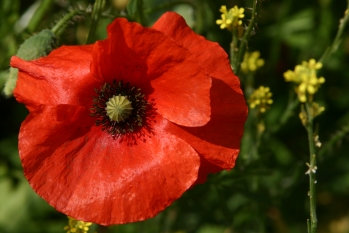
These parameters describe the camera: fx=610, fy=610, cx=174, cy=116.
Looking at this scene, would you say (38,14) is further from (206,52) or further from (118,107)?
(206,52)

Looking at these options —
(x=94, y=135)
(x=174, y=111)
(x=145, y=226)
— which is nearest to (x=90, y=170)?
(x=94, y=135)

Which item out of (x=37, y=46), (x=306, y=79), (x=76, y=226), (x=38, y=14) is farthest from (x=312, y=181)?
(x=38, y=14)

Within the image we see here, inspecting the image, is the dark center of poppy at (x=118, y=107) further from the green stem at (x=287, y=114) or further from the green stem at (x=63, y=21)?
the green stem at (x=287, y=114)

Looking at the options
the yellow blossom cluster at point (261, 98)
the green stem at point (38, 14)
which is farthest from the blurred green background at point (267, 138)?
the yellow blossom cluster at point (261, 98)

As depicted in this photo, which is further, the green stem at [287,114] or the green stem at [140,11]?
the green stem at [287,114]

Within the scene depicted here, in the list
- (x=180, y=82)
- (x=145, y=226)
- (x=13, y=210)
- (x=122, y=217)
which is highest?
(x=180, y=82)

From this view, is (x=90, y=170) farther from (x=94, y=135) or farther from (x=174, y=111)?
(x=174, y=111)

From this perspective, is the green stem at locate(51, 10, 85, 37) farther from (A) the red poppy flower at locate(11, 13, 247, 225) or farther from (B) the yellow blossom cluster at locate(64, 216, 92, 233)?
(B) the yellow blossom cluster at locate(64, 216, 92, 233)
